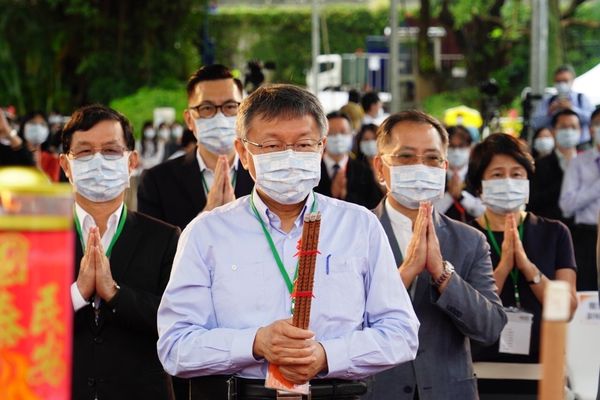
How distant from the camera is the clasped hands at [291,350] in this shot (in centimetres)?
415

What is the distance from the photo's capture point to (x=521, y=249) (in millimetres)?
6664

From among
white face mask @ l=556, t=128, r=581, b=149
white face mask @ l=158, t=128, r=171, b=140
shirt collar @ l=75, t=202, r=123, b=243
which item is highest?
white face mask @ l=158, t=128, r=171, b=140

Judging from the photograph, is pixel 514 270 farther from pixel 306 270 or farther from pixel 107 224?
pixel 306 270

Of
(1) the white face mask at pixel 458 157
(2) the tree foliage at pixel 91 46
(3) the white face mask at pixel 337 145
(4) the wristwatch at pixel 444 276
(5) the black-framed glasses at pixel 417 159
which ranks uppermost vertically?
(2) the tree foliage at pixel 91 46

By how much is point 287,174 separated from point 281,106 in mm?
214

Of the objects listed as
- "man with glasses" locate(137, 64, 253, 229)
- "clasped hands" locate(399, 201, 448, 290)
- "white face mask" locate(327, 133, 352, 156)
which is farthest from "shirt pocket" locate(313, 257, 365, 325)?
"white face mask" locate(327, 133, 352, 156)

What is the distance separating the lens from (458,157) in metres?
11.6

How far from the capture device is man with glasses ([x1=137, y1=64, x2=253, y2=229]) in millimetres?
6953

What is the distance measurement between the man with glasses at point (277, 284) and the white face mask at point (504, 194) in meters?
2.61

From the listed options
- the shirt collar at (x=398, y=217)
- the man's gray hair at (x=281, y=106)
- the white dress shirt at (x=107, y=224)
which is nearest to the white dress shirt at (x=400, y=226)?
the shirt collar at (x=398, y=217)

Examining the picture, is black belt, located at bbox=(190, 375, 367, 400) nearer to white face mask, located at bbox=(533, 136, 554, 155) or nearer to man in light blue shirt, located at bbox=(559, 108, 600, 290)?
man in light blue shirt, located at bbox=(559, 108, 600, 290)

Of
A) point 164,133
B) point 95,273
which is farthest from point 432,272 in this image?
point 164,133

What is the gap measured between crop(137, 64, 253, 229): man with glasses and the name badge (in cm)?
136

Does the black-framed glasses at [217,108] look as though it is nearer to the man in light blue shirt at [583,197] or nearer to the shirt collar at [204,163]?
the shirt collar at [204,163]
